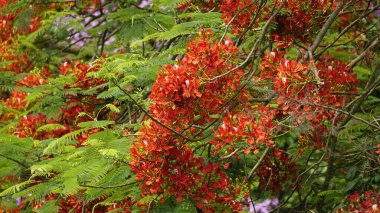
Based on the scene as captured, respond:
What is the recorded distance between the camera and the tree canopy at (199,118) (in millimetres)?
3541

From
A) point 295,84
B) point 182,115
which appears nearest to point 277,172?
point 295,84

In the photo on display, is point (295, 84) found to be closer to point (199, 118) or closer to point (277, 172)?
point (199, 118)

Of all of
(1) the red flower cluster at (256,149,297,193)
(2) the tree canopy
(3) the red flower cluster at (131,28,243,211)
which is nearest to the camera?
(3) the red flower cluster at (131,28,243,211)

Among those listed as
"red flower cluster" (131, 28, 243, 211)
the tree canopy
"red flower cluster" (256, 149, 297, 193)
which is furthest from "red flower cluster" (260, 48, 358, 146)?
"red flower cluster" (256, 149, 297, 193)

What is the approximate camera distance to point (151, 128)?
3.50 m

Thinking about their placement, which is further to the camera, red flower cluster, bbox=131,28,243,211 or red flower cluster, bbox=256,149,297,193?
red flower cluster, bbox=256,149,297,193

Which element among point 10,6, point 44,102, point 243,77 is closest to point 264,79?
point 243,77

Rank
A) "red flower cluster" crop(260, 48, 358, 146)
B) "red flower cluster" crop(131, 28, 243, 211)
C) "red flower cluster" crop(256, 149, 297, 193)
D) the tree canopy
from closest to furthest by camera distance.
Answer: "red flower cluster" crop(131, 28, 243, 211), the tree canopy, "red flower cluster" crop(260, 48, 358, 146), "red flower cluster" crop(256, 149, 297, 193)

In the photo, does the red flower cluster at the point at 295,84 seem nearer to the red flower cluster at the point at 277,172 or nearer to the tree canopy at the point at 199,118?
the tree canopy at the point at 199,118

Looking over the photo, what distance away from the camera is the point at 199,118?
3668 mm

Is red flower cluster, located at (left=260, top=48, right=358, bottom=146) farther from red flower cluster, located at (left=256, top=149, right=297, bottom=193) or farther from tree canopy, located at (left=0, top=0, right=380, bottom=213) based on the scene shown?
red flower cluster, located at (left=256, top=149, right=297, bottom=193)

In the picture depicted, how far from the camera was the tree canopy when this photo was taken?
11.6 feet

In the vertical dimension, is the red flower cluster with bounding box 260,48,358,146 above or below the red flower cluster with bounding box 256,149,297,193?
above

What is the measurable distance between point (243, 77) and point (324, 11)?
36.3 inches
